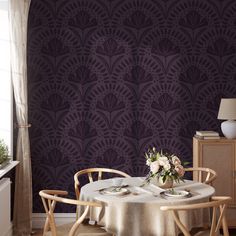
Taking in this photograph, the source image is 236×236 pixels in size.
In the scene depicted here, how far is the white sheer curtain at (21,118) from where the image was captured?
5.32 m

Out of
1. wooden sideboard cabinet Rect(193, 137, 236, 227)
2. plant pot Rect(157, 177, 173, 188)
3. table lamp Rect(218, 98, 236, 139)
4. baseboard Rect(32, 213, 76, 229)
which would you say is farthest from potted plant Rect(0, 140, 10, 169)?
table lamp Rect(218, 98, 236, 139)

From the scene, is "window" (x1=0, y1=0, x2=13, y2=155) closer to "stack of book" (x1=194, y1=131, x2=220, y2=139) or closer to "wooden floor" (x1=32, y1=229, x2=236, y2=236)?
"wooden floor" (x1=32, y1=229, x2=236, y2=236)

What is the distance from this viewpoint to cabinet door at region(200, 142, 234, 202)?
5266 mm

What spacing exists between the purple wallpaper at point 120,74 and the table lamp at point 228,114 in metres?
0.46

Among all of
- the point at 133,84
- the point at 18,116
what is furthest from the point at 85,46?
the point at 18,116

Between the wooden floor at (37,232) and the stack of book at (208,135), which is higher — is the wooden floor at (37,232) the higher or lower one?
the lower one

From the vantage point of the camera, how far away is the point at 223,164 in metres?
5.27

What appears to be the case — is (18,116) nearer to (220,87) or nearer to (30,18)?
(30,18)

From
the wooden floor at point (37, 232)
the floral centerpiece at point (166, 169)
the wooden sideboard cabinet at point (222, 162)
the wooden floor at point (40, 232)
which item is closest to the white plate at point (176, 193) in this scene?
the floral centerpiece at point (166, 169)

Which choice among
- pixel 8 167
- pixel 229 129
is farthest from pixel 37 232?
pixel 229 129

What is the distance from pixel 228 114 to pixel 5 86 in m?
2.67

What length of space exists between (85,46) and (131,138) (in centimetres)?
130

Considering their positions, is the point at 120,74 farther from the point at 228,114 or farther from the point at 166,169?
the point at 166,169

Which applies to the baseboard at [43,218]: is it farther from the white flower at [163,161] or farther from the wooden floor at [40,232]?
the white flower at [163,161]
